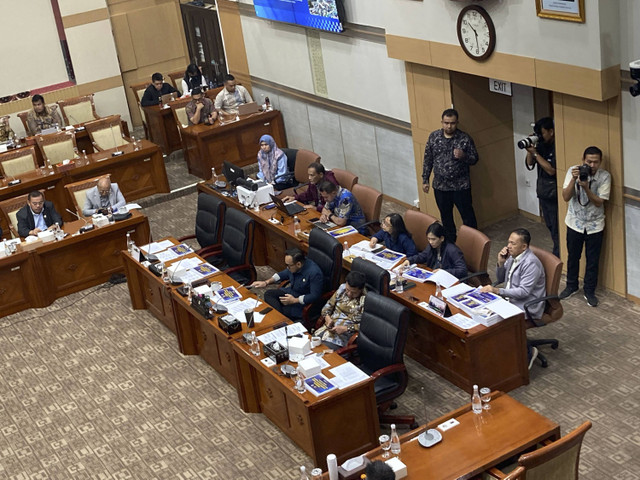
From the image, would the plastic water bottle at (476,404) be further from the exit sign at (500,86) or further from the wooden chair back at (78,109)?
the wooden chair back at (78,109)

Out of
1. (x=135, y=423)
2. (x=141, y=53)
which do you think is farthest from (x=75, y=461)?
(x=141, y=53)

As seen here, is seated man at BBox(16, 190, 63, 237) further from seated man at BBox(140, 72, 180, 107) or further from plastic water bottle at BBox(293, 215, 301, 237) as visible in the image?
seated man at BBox(140, 72, 180, 107)

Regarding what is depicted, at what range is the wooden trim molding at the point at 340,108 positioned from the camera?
36.0ft

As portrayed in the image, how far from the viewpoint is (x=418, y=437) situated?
5.79 meters

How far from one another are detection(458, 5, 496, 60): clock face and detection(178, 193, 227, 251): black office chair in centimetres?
302

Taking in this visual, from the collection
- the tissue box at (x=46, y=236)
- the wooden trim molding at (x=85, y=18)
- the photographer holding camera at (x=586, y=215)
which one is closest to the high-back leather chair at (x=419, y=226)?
the photographer holding camera at (x=586, y=215)

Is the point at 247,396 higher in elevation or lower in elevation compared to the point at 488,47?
lower

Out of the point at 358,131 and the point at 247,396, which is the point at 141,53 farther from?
the point at 247,396

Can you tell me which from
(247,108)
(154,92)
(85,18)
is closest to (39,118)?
(154,92)

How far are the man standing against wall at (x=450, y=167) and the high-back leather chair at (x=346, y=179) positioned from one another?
2.55ft

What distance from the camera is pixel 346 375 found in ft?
22.0

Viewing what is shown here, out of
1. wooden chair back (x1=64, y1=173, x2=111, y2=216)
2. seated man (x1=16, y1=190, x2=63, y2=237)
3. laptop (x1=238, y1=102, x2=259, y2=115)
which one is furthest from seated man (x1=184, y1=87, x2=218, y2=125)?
seated man (x1=16, y1=190, x2=63, y2=237)

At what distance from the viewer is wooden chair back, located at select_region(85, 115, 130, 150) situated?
13.7 m

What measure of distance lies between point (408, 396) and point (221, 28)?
8706 millimetres
